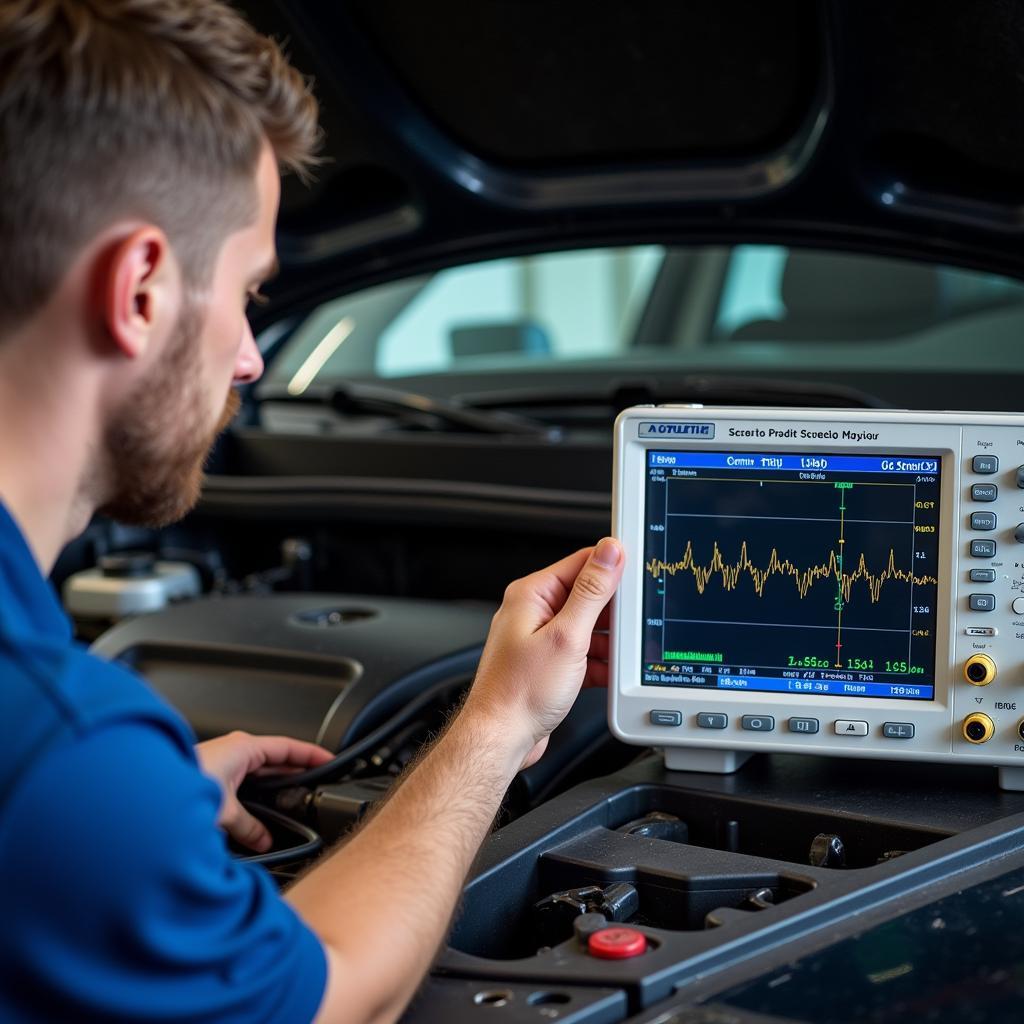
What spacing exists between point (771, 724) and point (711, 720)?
5 cm

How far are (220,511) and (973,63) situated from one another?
1.14m

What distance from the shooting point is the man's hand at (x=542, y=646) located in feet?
3.57

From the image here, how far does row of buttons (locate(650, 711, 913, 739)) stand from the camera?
1155 millimetres

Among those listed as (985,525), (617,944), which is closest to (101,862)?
(617,944)

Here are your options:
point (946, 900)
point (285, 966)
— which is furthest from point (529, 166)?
point (285, 966)

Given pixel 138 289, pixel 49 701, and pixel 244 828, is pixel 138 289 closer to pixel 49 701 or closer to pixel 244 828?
pixel 49 701

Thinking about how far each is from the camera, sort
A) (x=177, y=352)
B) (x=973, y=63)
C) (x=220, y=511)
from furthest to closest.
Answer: (x=220, y=511)
(x=973, y=63)
(x=177, y=352)

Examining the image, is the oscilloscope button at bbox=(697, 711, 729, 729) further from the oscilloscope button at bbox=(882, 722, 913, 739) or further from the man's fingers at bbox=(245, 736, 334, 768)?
the man's fingers at bbox=(245, 736, 334, 768)

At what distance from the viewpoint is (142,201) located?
0.85 m

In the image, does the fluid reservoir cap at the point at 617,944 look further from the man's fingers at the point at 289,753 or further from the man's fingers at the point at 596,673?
the man's fingers at the point at 289,753

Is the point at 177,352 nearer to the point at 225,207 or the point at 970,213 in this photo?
the point at 225,207

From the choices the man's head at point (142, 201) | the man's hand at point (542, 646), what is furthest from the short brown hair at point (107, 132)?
the man's hand at point (542, 646)

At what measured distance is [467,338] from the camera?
2.38 metres

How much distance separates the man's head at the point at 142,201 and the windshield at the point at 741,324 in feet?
2.99
